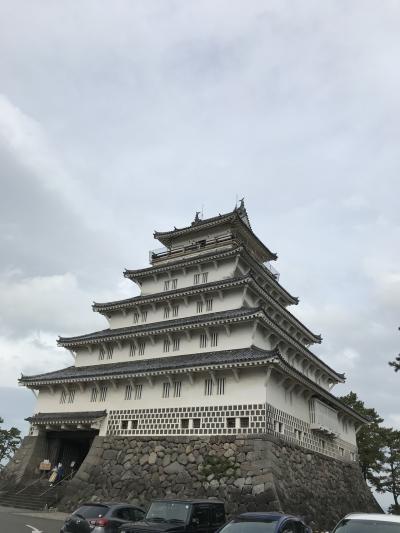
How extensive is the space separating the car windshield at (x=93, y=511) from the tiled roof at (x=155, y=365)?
12.2 m

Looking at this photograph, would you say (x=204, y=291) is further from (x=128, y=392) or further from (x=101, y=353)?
(x=101, y=353)

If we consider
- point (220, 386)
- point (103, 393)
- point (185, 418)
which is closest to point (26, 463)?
point (103, 393)

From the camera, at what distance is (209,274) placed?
36.6 metres

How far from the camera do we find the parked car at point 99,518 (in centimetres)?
1408

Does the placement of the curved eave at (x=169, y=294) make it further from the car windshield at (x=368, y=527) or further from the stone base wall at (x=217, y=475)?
the car windshield at (x=368, y=527)

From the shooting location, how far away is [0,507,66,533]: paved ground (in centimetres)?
1889

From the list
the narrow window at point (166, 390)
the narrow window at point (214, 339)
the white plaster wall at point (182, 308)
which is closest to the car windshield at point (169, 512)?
the narrow window at point (166, 390)

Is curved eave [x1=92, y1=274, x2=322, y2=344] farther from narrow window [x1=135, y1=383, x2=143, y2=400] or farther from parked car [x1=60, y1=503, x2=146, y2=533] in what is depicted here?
parked car [x1=60, y1=503, x2=146, y2=533]

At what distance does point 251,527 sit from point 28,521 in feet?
52.1

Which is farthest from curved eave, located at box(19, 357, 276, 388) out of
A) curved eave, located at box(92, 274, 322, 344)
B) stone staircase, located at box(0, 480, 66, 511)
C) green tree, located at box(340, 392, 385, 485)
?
green tree, located at box(340, 392, 385, 485)

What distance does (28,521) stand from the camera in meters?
21.9

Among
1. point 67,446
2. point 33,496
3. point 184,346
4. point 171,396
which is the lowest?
point 33,496

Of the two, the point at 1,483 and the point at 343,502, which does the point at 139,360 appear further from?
the point at 343,502

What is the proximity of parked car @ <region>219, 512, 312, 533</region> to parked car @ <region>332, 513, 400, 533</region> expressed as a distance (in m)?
1.58
